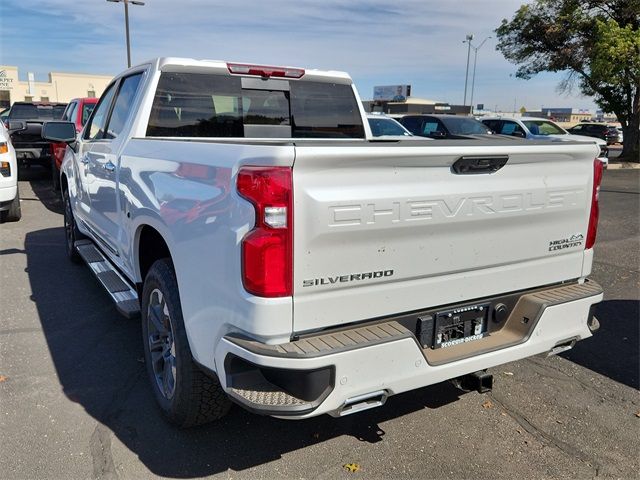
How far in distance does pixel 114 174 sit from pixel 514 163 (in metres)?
2.74

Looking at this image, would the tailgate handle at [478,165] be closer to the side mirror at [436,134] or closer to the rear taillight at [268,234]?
the rear taillight at [268,234]

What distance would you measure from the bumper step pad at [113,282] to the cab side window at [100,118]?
1.11 meters

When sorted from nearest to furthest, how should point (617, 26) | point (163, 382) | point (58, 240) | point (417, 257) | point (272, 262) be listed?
point (272, 262) → point (417, 257) → point (163, 382) → point (58, 240) → point (617, 26)

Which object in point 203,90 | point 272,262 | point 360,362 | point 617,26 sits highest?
point 617,26

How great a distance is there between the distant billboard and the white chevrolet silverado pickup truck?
68.9 m

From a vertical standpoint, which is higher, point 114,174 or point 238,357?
point 114,174

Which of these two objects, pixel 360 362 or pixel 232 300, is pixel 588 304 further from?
pixel 232 300

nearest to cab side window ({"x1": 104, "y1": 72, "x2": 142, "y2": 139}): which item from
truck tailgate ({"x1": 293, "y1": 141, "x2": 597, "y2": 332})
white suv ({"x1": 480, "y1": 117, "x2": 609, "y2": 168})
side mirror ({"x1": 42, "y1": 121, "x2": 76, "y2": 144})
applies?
side mirror ({"x1": 42, "y1": 121, "x2": 76, "y2": 144})

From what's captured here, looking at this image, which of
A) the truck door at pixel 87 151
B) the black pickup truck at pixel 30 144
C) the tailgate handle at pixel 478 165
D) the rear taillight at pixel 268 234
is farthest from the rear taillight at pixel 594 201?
the black pickup truck at pixel 30 144

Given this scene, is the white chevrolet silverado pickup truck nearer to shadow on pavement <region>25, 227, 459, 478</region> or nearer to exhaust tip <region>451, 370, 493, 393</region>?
exhaust tip <region>451, 370, 493, 393</region>

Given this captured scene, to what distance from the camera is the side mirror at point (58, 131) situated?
16.9 ft

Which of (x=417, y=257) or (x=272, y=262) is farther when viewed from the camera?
(x=417, y=257)

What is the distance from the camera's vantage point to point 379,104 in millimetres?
52719

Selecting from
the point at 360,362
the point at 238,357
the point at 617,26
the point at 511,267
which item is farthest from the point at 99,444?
the point at 617,26
